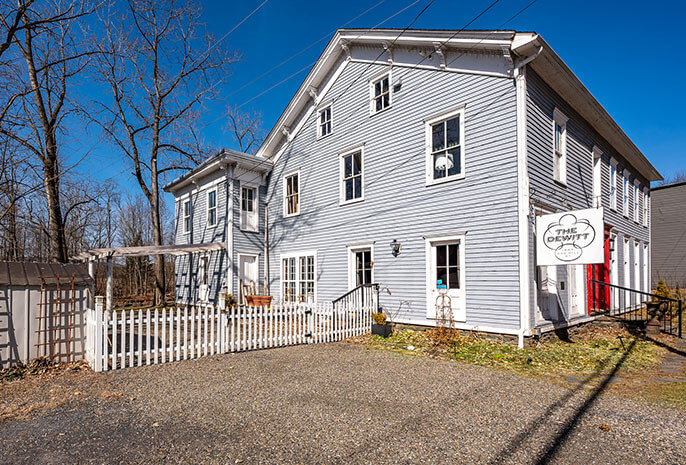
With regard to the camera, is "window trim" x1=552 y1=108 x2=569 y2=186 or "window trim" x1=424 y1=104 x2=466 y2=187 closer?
"window trim" x1=424 y1=104 x2=466 y2=187

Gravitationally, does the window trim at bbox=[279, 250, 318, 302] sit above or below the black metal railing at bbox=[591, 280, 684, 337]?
above

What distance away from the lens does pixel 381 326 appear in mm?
10094

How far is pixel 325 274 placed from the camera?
1341 centimetres

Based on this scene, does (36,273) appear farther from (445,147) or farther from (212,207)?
(212,207)

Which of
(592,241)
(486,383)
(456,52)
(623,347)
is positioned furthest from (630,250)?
(486,383)

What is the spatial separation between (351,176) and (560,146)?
6014mm

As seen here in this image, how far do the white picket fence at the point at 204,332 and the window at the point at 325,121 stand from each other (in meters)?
6.49

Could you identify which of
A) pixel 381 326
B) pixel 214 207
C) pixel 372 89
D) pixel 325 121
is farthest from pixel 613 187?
pixel 214 207

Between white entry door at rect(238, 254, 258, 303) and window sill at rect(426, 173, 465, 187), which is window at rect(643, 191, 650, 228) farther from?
white entry door at rect(238, 254, 258, 303)

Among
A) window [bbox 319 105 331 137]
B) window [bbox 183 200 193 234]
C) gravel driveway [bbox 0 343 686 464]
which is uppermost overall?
window [bbox 319 105 331 137]

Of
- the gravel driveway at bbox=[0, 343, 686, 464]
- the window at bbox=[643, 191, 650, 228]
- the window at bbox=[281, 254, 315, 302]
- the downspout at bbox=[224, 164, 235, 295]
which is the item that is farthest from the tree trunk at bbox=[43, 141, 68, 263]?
the window at bbox=[643, 191, 650, 228]

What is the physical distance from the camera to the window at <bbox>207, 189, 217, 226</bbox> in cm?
1675

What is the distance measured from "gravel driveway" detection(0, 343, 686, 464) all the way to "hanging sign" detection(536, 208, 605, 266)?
2968mm

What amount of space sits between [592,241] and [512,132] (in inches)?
113
